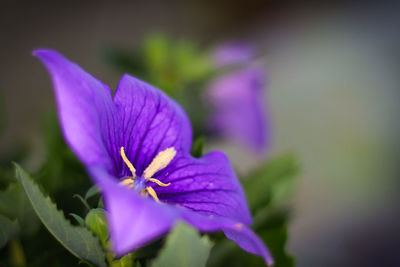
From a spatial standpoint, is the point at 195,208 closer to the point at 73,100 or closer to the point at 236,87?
the point at 73,100

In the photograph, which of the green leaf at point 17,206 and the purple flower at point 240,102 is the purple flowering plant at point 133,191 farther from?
the purple flower at point 240,102

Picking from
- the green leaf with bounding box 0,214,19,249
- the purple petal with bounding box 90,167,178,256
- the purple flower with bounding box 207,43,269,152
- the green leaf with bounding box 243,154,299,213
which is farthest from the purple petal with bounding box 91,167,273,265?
the purple flower with bounding box 207,43,269,152

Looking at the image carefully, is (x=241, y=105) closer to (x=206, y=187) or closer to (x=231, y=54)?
(x=231, y=54)

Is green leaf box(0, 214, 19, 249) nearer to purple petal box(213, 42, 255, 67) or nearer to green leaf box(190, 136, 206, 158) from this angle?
green leaf box(190, 136, 206, 158)

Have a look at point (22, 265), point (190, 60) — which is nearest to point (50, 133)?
point (22, 265)

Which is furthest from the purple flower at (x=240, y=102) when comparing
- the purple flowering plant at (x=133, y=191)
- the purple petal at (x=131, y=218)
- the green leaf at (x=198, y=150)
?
the purple petal at (x=131, y=218)

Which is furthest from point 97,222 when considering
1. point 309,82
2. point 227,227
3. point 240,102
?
point 309,82

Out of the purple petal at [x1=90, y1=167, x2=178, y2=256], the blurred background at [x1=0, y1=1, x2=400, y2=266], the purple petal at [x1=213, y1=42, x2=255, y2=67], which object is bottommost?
the blurred background at [x1=0, y1=1, x2=400, y2=266]
